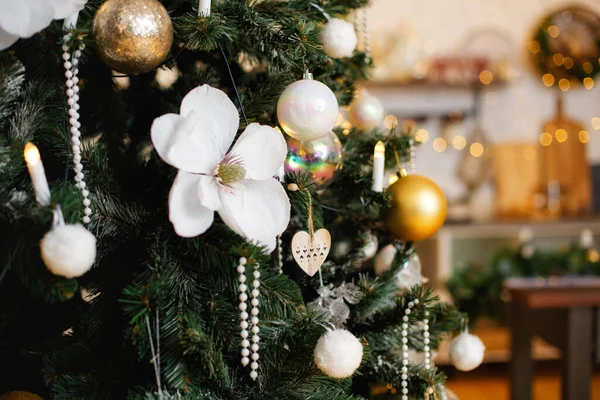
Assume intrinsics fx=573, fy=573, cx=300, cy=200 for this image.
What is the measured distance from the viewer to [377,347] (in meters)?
0.65

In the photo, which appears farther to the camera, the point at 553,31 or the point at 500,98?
the point at 500,98

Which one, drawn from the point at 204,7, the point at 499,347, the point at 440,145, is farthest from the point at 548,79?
the point at 204,7

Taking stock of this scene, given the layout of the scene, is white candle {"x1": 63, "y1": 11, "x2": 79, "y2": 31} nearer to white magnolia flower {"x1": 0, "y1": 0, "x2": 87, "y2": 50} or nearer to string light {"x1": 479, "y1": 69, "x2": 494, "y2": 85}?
white magnolia flower {"x1": 0, "y1": 0, "x2": 87, "y2": 50}

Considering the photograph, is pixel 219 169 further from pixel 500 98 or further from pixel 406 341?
pixel 500 98

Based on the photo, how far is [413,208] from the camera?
65cm

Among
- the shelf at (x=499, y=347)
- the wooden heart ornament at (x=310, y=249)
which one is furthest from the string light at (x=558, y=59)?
the wooden heart ornament at (x=310, y=249)

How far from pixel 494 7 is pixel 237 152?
2755 mm

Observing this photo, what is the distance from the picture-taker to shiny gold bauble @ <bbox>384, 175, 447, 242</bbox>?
649 millimetres

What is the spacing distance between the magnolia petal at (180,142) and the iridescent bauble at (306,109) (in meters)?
0.09

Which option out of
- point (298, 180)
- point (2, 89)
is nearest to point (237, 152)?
point (298, 180)

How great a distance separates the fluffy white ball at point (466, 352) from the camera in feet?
2.08

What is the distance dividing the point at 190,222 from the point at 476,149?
102 inches

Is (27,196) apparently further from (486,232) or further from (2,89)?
(486,232)

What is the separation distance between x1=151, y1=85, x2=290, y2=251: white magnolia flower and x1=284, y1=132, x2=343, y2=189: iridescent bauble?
11 cm
